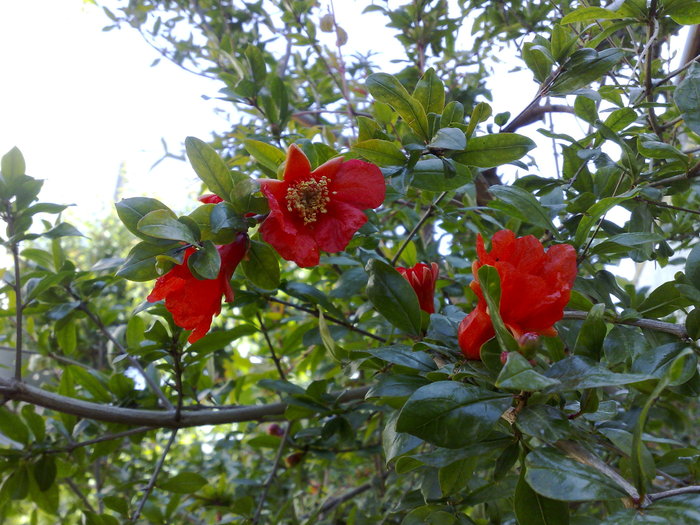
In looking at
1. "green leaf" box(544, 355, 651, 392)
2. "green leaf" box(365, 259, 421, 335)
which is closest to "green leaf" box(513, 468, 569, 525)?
"green leaf" box(544, 355, 651, 392)

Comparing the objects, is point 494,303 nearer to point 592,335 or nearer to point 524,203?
point 592,335

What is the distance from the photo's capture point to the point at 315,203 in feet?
2.38

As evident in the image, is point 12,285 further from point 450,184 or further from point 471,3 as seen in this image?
point 471,3

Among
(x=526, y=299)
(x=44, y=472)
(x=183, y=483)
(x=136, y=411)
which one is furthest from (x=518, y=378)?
(x=44, y=472)

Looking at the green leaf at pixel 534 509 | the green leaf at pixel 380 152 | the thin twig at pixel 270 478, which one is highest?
the green leaf at pixel 380 152

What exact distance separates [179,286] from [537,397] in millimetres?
430

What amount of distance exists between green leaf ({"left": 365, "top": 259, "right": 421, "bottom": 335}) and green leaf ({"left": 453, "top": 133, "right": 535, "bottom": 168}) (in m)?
0.18

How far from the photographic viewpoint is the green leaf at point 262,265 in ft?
2.30

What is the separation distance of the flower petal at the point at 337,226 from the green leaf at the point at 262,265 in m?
0.07

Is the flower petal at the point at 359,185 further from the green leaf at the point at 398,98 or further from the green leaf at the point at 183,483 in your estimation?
the green leaf at the point at 183,483

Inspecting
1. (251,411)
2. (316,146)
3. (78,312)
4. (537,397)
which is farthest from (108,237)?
(537,397)

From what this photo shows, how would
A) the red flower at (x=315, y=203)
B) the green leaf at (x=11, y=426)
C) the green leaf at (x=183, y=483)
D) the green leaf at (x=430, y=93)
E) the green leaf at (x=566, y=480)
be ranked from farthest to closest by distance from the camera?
1. the green leaf at (x=183, y=483)
2. the green leaf at (x=11, y=426)
3. the green leaf at (x=430, y=93)
4. the red flower at (x=315, y=203)
5. the green leaf at (x=566, y=480)

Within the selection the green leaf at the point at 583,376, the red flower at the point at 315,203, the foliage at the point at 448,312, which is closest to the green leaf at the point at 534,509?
the foliage at the point at 448,312

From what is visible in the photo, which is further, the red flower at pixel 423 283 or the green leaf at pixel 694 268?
the red flower at pixel 423 283
